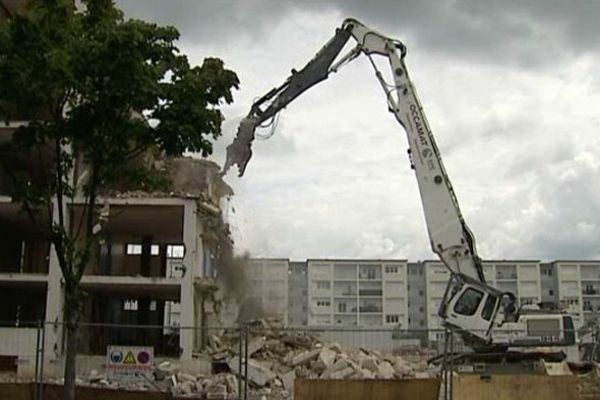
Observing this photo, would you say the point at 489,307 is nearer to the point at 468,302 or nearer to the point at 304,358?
the point at 468,302

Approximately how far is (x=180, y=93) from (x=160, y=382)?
14929 millimetres

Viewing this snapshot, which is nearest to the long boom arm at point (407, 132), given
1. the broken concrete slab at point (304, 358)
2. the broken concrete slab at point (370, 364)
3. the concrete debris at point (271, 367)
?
the concrete debris at point (271, 367)

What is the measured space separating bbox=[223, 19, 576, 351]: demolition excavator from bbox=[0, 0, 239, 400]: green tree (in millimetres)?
10360

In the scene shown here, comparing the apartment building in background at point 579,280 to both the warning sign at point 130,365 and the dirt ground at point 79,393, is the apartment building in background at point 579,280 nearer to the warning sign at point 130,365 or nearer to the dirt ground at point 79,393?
the warning sign at point 130,365

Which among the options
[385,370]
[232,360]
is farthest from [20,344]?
[385,370]

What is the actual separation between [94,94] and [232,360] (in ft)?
67.6

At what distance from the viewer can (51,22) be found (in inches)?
655

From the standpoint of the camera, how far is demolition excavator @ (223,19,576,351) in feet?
83.6

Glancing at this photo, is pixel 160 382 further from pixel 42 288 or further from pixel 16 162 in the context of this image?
pixel 42 288

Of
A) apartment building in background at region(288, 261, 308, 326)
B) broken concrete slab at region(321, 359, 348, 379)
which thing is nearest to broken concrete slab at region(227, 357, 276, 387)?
broken concrete slab at region(321, 359, 348, 379)

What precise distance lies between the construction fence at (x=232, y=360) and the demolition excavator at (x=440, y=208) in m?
1.09

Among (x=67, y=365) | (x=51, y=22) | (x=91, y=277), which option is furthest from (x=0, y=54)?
(x=91, y=277)

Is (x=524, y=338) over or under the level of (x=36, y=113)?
under

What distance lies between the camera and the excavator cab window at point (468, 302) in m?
25.5
